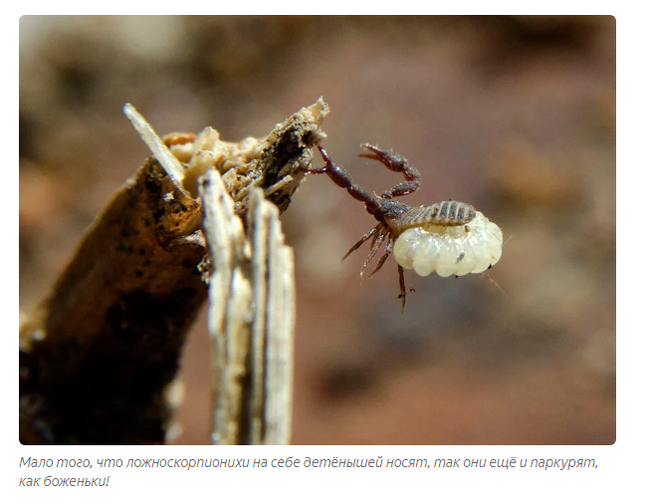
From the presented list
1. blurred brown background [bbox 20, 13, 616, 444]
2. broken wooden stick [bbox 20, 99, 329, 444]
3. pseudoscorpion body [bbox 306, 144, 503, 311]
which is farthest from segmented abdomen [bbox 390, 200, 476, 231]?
blurred brown background [bbox 20, 13, 616, 444]

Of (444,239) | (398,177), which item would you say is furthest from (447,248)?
(398,177)

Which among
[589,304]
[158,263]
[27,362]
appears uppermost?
[589,304]

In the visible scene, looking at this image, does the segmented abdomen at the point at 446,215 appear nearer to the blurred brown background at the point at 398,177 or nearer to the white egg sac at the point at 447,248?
the white egg sac at the point at 447,248

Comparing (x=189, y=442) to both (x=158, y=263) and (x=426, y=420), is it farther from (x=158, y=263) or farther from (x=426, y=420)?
(x=158, y=263)

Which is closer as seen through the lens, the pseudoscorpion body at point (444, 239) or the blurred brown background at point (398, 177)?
the pseudoscorpion body at point (444, 239)

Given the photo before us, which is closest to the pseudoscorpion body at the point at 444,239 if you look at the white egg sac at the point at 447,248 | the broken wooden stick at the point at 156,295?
the white egg sac at the point at 447,248
